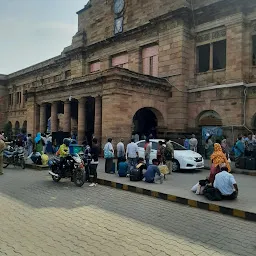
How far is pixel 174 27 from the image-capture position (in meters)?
20.1

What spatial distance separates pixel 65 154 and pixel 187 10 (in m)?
14.7

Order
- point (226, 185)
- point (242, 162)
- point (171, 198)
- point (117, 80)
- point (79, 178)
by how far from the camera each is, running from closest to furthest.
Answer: point (226, 185)
point (171, 198)
point (79, 178)
point (242, 162)
point (117, 80)

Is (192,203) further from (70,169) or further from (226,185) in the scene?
(70,169)

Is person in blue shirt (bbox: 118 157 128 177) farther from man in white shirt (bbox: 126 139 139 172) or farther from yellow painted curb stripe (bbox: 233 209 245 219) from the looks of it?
yellow painted curb stripe (bbox: 233 209 245 219)

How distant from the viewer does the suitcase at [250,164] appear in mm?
13039

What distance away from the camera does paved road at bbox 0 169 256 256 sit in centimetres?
450

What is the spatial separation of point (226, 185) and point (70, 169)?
5472 millimetres

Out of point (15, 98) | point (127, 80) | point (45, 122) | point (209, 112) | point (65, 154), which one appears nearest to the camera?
point (65, 154)

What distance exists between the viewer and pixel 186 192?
8430 millimetres

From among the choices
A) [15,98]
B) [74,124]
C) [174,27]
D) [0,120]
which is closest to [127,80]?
[174,27]

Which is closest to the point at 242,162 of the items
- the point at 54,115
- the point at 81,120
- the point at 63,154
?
the point at 63,154

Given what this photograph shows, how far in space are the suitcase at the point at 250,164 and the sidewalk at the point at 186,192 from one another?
2449mm

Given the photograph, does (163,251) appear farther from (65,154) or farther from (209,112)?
(209,112)

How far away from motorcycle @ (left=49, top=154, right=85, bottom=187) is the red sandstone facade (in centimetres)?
675
